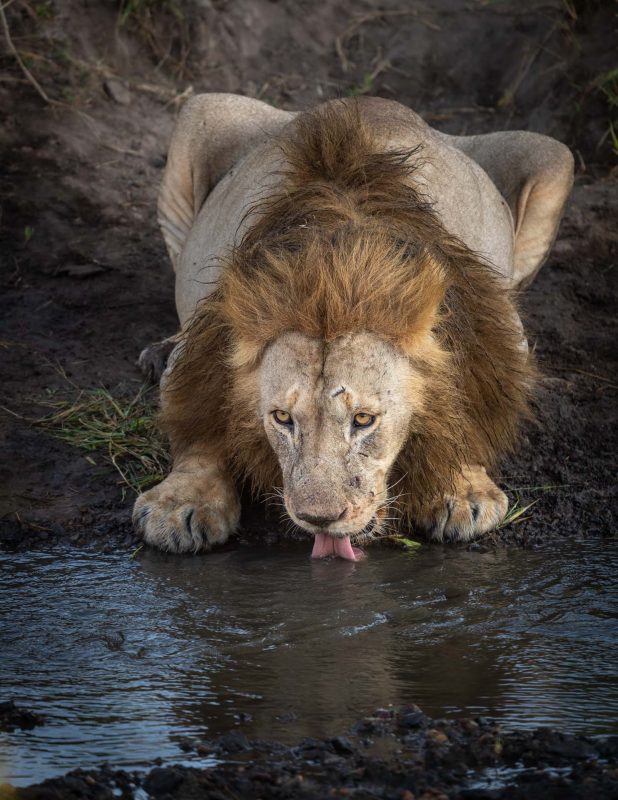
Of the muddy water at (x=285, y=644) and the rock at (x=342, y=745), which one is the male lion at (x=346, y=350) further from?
the rock at (x=342, y=745)

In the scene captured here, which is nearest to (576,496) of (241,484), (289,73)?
(241,484)

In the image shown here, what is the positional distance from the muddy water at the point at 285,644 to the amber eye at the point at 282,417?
1.78ft

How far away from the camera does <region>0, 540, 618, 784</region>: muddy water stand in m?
3.41

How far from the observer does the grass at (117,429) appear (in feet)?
17.9

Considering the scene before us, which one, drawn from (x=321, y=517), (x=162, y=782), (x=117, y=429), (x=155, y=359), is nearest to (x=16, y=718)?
(x=162, y=782)

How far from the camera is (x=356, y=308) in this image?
166 inches

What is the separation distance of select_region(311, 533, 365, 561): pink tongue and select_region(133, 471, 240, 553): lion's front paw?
372mm

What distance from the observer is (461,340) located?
4590 mm

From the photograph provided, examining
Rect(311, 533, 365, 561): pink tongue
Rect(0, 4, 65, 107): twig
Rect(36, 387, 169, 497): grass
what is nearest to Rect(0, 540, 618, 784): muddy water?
Rect(311, 533, 365, 561): pink tongue

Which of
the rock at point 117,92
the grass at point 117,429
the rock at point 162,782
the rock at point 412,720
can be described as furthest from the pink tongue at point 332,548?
the rock at point 117,92

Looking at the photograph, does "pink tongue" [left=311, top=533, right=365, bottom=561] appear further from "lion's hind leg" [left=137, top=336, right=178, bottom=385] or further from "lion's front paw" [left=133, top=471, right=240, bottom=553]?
"lion's hind leg" [left=137, top=336, right=178, bottom=385]

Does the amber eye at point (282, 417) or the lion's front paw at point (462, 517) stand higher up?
the amber eye at point (282, 417)

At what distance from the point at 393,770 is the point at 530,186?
13.4ft

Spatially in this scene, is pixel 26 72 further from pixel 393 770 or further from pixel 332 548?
pixel 393 770
